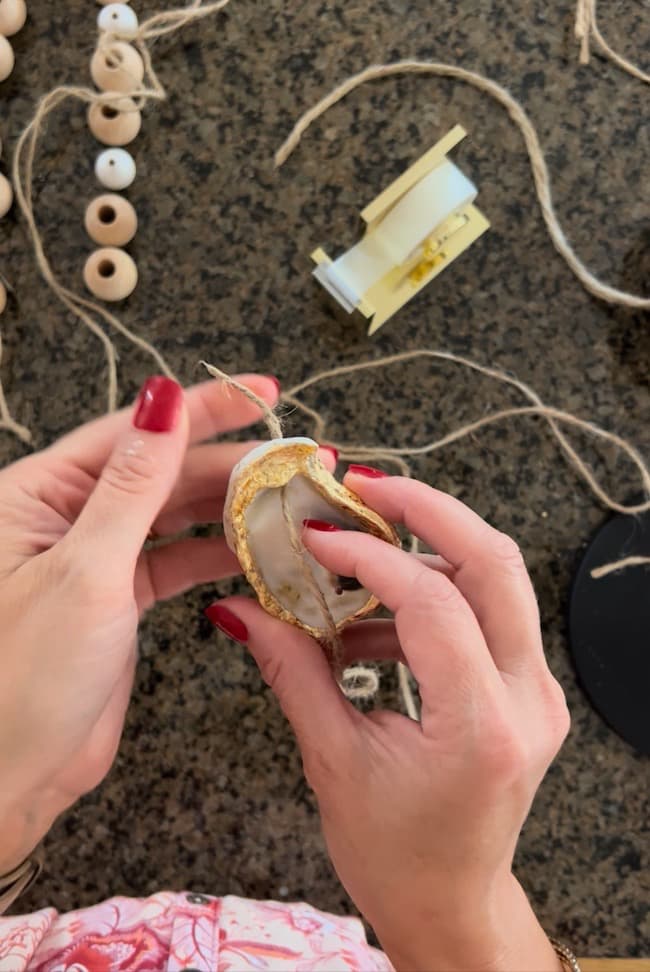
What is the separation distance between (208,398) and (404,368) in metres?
0.34

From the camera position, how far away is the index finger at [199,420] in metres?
0.66

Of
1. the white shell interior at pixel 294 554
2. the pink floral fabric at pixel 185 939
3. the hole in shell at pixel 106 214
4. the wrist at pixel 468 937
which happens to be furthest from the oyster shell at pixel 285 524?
the hole in shell at pixel 106 214

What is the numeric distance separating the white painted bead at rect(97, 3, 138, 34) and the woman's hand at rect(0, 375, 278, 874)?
52 cm

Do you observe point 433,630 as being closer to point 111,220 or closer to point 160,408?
point 160,408

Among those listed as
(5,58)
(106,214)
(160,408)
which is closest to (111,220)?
(106,214)

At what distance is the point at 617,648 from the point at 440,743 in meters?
0.44

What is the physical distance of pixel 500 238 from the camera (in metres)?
0.96

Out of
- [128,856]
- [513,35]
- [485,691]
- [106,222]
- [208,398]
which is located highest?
[513,35]

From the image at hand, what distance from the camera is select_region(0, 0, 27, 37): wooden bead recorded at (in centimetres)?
94

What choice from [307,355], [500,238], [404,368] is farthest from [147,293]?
[500,238]

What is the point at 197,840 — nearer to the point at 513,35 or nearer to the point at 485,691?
the point at 485,691

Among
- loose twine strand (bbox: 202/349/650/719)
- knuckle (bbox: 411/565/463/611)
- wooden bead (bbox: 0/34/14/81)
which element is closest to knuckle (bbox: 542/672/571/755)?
knuckle (bbox: 411/565/463/611)

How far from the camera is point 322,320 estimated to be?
951 millimetres

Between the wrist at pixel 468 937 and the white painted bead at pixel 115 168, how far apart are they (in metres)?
0.81
